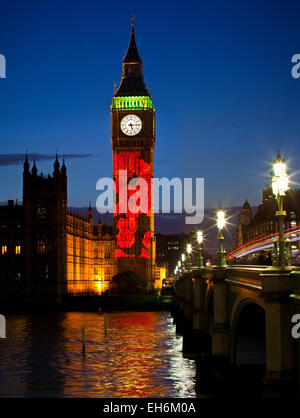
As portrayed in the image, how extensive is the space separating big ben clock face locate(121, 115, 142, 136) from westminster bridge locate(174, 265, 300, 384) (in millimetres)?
113752

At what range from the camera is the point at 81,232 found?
158 metres

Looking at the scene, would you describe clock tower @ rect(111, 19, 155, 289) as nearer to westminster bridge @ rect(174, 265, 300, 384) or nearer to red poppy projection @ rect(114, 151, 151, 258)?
red poppy projection @ rect(114, 151, 151, 258)

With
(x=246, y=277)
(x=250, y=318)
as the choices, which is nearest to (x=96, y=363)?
(x=250, y=318)

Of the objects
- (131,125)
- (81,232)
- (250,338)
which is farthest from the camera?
(131,125)

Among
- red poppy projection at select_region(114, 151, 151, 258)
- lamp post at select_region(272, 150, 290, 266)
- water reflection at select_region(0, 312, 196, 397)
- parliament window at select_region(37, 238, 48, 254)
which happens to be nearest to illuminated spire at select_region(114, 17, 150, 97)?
red poppy projection at select_region(114, 151, 151, 258)

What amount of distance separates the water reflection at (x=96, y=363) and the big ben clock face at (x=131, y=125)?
94509 mm

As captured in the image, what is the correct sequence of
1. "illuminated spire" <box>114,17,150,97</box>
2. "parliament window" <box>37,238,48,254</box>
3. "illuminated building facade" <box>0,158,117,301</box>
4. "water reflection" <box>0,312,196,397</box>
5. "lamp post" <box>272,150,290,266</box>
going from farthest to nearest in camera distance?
"illuminated spire" <box>114,17,150,97</box> < "parliament window" <box>37,238,48,254</box> < "illuminated building facade" <box>0,158,117,301</box> < "water reflection" <box>0,312,196,397</box> < "lamp post" <box>272,150,290,266</box>

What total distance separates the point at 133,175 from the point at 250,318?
126m

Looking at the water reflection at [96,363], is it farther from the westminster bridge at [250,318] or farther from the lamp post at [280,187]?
the lamp post at [280,187]

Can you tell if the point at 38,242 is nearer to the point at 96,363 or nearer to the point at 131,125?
the point at 131,125

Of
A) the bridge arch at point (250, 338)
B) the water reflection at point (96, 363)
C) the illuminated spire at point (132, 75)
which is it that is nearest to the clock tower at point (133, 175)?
the illuminated spire at point (132, 75)

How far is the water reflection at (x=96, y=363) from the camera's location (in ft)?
118

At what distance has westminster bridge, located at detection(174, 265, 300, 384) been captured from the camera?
706 inches
